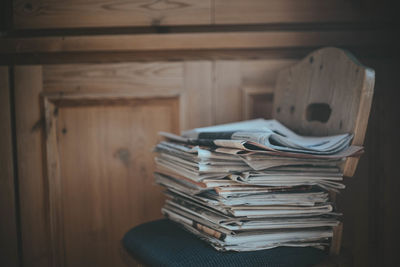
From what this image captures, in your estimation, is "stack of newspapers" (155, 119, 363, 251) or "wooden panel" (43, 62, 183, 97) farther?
"wooden panel" (43, 62, 183, 97)

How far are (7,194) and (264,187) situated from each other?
2.96ft

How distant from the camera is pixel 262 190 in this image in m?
0.73

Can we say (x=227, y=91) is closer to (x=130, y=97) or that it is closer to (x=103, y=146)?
(x=130, y=97)

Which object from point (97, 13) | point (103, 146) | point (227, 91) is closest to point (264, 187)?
point (227, 91)

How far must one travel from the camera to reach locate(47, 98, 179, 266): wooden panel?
1.18 meters

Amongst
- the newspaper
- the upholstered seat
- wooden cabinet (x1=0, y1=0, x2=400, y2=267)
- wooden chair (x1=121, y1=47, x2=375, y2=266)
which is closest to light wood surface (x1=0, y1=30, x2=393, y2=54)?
wooden cabinet (x1=0, y1=0, x2=400, y2=267)

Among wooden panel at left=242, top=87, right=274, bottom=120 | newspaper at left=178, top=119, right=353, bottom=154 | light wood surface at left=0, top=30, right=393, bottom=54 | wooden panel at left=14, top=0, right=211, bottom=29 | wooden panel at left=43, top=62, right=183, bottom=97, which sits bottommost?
newspaper at left=178, top=119, right=353, bottom=154

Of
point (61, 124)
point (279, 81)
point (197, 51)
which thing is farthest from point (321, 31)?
point (61, 124)

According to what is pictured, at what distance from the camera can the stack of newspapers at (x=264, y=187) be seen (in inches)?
27.7

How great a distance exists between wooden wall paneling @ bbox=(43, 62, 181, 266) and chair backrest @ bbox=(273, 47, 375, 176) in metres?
0.37

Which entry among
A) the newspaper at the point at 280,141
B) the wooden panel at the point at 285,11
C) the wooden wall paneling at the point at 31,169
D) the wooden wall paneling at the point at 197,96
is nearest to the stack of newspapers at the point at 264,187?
the newspaper at the point at 280,141

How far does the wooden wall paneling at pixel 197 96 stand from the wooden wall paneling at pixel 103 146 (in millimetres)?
21

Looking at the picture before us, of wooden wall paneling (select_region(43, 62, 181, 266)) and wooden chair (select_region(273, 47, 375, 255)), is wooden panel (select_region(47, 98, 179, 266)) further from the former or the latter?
wooden chair (select_region(273, 47, 375, 255))

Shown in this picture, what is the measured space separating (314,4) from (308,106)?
1.31 ft
